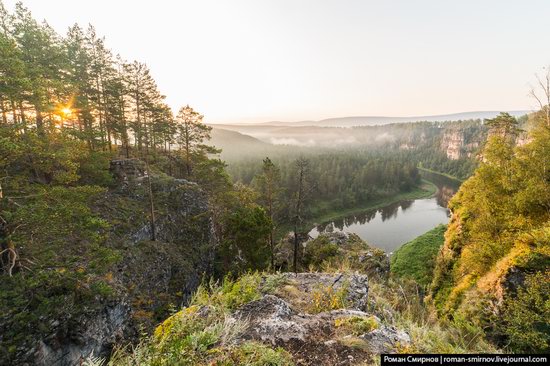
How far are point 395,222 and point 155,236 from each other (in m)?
78.3

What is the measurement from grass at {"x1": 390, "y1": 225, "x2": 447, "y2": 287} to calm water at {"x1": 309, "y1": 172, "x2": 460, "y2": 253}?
13.4m

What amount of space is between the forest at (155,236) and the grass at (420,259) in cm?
81

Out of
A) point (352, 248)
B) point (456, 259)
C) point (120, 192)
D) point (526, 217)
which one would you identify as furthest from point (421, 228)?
point (120, 192)

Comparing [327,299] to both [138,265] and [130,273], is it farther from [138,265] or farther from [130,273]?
[138,265]

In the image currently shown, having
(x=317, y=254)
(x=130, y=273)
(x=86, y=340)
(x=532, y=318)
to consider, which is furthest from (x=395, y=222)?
(x=86, y=340)

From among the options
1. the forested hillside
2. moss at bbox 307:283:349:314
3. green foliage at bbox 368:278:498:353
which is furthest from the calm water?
moss at bbox 307:283:349:314

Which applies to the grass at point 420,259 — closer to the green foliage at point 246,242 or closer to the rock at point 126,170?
the green foliage at point 246,242

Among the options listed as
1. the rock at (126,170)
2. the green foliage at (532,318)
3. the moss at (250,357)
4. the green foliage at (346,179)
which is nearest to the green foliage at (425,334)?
the moss at (250,357)

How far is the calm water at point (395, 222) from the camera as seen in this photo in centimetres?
6656

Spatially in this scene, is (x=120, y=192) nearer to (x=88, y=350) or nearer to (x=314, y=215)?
(x=88, y=350)

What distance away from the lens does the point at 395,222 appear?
270 feet

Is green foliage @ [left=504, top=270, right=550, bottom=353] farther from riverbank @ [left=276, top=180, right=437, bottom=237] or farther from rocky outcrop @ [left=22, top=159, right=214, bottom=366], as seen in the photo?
riverbank @ [left=276, top=180, right=437, bottom=237]

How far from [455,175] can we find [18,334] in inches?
7681

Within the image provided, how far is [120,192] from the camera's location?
2280 cm
